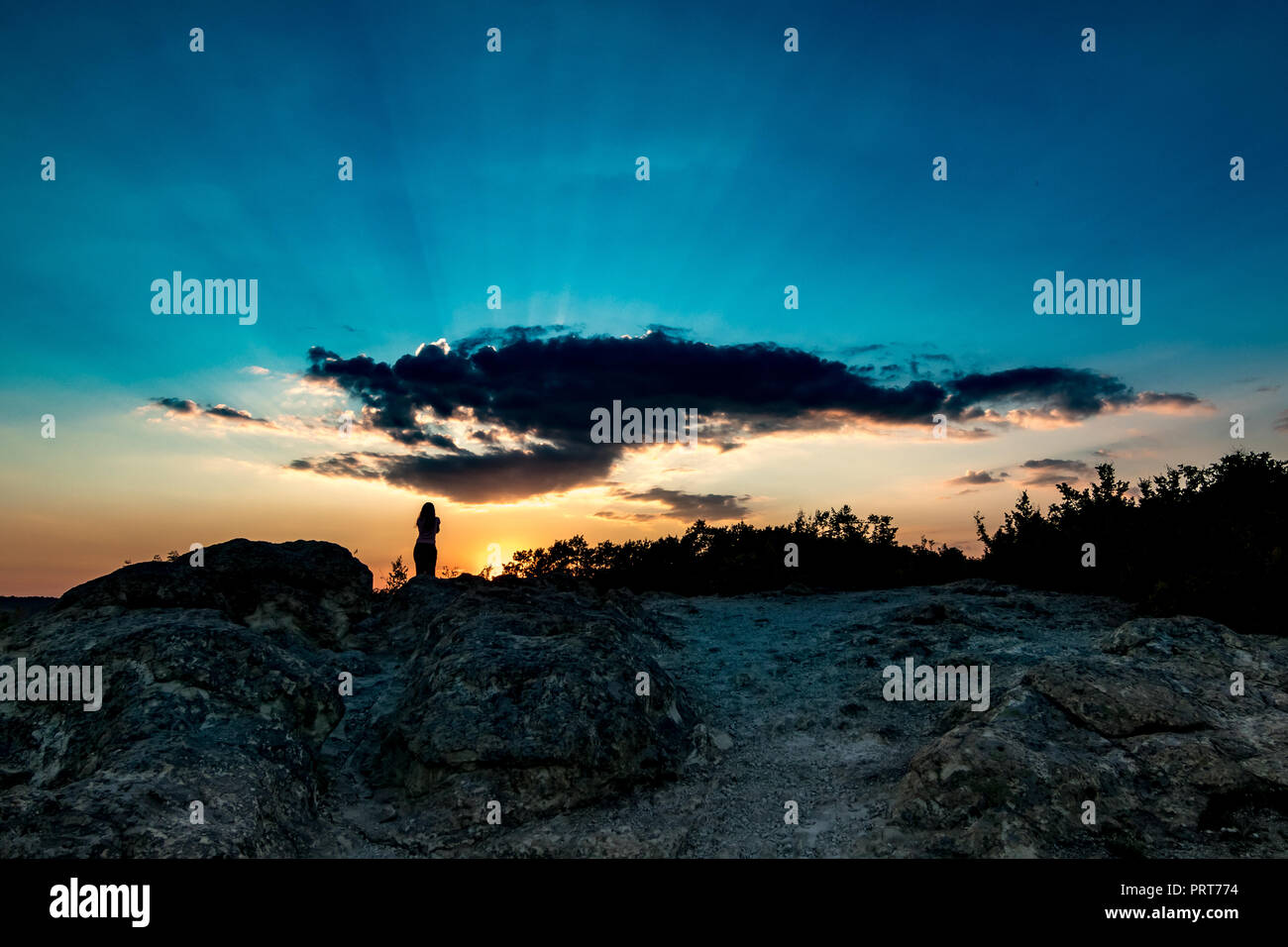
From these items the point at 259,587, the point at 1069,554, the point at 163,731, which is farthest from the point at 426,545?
the point at 1069,554

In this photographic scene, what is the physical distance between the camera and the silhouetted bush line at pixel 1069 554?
13.1m

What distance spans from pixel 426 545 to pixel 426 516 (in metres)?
0.88

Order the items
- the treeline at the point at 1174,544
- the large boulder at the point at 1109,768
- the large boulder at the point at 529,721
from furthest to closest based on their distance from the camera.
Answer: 1. the treeline at the point at 1174,544
2. the large boulder at the point at 529,721
3. the large boulder at the point at 1109,768

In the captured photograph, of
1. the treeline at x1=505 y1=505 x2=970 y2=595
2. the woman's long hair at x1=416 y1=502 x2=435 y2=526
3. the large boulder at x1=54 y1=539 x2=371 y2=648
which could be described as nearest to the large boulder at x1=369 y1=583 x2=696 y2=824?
the large boulder at x1=54 y1=539 x2=371 y2=648

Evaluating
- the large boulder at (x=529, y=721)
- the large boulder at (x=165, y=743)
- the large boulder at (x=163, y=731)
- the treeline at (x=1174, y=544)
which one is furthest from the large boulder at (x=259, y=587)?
the treeline at (x=1174, y=544)

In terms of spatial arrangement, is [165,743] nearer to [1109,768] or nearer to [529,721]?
[529,721]

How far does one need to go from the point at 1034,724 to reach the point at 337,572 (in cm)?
1149

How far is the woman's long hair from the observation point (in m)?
22.0

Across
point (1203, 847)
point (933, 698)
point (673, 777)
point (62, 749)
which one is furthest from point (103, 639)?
→ point (1203, 847)

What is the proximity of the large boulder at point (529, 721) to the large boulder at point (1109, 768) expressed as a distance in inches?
116

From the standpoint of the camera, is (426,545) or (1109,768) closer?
(1109,768)

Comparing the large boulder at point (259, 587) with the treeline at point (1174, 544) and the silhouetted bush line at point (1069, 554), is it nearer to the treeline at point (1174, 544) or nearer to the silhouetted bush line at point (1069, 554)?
the silhouetted bush line at point (1069, 554)

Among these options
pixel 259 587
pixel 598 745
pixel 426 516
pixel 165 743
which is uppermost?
pixel 426 516

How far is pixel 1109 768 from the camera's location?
25.7 ft
